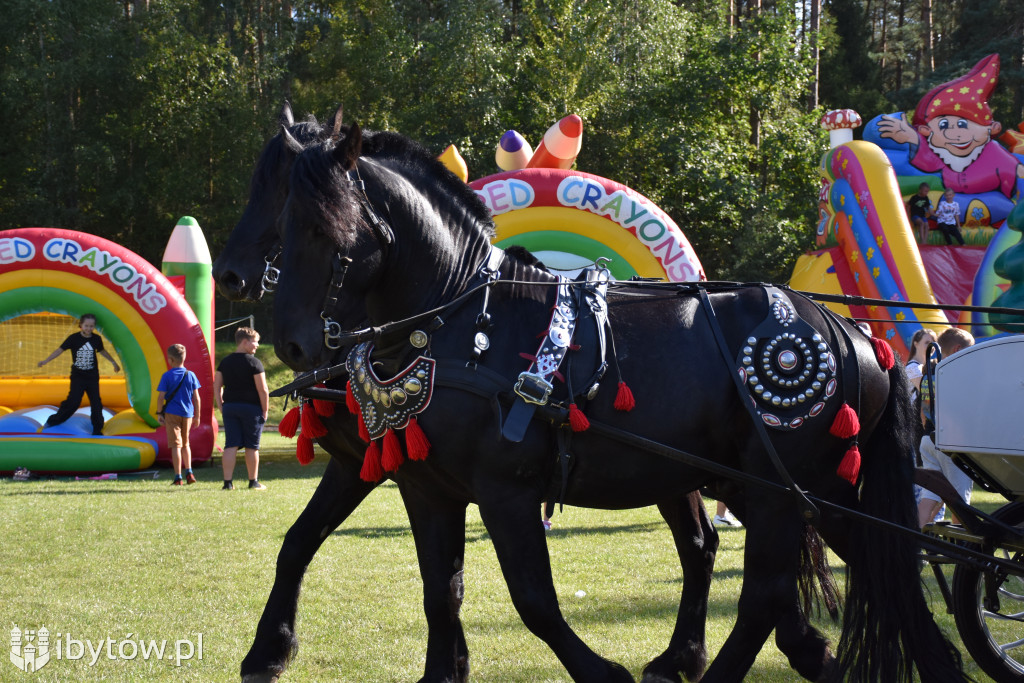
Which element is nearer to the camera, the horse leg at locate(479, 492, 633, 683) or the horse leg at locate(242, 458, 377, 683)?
the horse leg at locate(479, 492, 633, 683)

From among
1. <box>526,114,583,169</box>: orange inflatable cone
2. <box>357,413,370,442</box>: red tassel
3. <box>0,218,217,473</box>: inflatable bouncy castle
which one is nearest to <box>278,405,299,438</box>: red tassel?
<box>357,413,370,442</box>: red tassel

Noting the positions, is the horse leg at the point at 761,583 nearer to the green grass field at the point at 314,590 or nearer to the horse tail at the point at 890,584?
the horse tail at the point at 890,584

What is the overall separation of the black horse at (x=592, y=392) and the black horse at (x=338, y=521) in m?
0.19

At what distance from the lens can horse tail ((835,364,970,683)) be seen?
316cm

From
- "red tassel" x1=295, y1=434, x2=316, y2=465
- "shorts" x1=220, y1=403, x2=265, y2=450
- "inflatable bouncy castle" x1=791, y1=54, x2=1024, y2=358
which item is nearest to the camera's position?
"red tassel" x1=295, y1=434, x2=316, y2=465

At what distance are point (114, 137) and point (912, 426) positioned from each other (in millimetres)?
26515

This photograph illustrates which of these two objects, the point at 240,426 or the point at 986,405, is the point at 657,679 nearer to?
the point at 986,405

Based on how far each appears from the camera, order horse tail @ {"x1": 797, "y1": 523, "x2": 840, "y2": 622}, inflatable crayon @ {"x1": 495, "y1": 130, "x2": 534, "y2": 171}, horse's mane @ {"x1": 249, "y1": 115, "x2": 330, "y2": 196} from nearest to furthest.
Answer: horse's mane @ {"x1": 249, "y1": 115, "x2": 330, "y2": 196}
horse tail @ {"x1": 797, "y1": 523, "x2": 840, "y2": 622}
inflatable crayon @ {"x1": 495, "y1": 130, "x2": 534, "y2": 171}

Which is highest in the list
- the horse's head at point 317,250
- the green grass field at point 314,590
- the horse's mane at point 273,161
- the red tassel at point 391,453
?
the horse's mane at point 273,161

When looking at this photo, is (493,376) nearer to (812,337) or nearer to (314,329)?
(314,329)

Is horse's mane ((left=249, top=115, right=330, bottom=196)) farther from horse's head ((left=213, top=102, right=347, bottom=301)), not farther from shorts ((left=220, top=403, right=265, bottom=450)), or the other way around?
shorts ((left=220, top=403, right=265, bottom=450))

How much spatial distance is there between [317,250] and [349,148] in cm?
34

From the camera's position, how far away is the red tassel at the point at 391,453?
Answer: 2926 mm

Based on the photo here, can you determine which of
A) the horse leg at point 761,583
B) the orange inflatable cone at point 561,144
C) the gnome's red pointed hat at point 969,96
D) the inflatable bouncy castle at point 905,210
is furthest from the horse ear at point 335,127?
the gnome's red pointed hat at point 969,96
